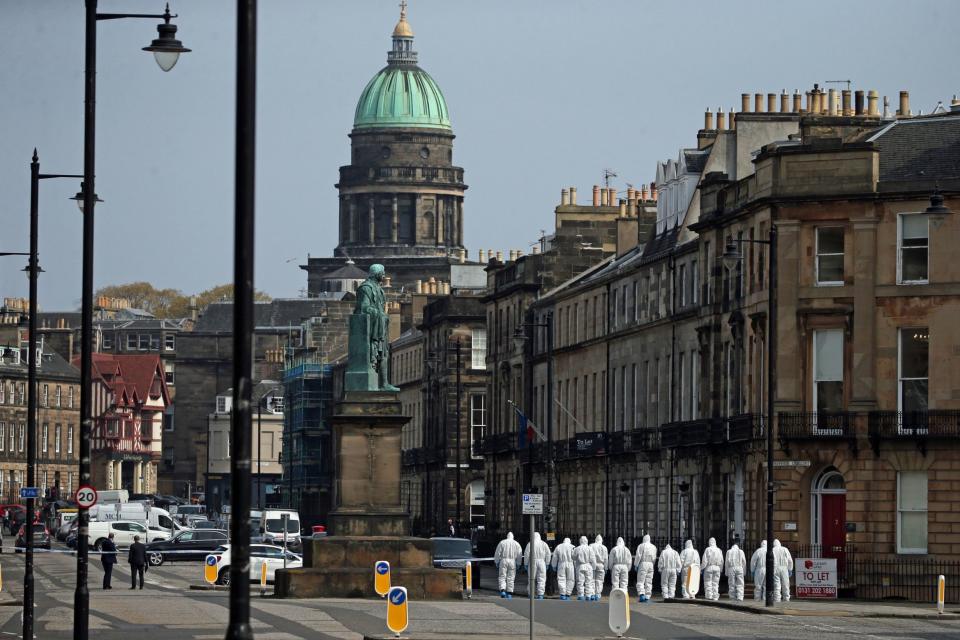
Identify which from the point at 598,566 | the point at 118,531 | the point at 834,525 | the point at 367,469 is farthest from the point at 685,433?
the point at 118,531

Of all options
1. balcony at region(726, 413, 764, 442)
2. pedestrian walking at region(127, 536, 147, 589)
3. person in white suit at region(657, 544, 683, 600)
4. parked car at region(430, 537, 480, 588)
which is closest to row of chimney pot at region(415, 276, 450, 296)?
balcony at region(726, 413, 764, 442)

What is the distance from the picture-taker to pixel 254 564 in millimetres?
67312

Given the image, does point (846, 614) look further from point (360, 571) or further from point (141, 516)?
point (141, 516)

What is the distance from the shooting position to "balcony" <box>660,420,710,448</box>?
242 ft

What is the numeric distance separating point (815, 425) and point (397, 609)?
29.3m

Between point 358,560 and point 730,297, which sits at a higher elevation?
point 730,297

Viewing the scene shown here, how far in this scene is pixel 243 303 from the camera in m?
20.8

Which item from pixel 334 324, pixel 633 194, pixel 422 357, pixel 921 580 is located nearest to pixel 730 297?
pixel 921 580

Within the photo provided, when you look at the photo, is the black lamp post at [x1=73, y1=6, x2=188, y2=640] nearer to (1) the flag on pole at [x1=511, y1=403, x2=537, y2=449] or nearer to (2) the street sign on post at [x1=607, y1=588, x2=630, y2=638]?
(2) the street sign on post at [x1=607, y1=588, x2=630, y2=638]

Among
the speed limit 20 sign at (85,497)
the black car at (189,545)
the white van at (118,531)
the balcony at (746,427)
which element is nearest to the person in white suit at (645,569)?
the balcony at (746,427)

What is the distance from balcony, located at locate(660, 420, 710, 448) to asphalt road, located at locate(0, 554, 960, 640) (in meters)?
17.8

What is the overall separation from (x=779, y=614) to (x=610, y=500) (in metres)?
38.3

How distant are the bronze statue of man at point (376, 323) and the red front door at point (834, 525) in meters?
15.0

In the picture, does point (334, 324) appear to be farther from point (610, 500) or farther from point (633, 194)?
point (610, 500)
